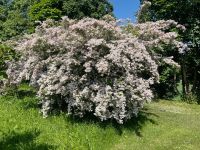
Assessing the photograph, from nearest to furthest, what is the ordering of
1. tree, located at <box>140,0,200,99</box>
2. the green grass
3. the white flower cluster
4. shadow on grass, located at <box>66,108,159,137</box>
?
the green grass, the white flower cluster, shadow on grass, located at <box>66,108,159,137</box>, tree, located at <box>140,0,200,99</box>

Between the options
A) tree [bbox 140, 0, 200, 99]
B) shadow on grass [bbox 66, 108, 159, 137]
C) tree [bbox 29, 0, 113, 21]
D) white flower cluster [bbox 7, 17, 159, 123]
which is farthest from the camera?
tree [bbox 29, 0, 113, 21]

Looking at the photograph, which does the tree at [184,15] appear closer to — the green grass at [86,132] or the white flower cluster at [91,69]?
the green grass at [86,132]

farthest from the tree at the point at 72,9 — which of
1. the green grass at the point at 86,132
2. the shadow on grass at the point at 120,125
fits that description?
the shadow on grass at the point at 120,125

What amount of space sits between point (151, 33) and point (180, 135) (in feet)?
13.7

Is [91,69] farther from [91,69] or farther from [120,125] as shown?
[120,125]

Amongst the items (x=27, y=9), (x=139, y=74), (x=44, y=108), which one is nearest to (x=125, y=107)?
(x=139, y=74)

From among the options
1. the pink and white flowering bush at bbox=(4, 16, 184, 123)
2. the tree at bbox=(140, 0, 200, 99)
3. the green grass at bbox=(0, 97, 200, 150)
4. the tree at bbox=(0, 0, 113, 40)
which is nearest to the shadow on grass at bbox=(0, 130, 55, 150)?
the green grass at bbox=(0, 97, 200, 150)

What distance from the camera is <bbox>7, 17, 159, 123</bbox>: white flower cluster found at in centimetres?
1502

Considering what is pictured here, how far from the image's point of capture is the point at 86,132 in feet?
48.8

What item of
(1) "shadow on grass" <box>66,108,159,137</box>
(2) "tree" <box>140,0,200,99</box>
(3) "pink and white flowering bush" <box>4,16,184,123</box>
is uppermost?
(2) "tree" <box>140,0,200,99</box>

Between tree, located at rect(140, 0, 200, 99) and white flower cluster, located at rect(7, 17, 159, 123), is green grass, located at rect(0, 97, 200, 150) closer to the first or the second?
white flower cluster, located at rect(7, 17, 159, 123)

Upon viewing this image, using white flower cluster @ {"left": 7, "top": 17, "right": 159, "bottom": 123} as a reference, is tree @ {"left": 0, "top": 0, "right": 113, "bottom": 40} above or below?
above

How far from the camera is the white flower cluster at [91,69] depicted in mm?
15016

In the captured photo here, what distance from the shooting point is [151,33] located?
698 inches
